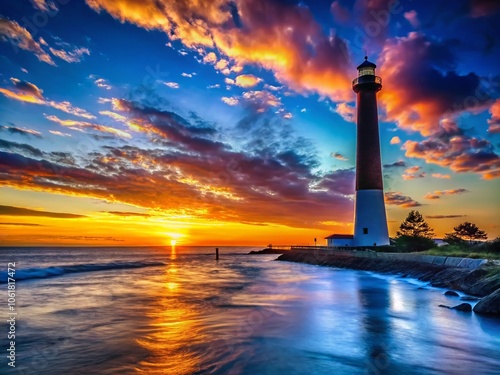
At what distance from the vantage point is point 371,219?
34781 millimetres

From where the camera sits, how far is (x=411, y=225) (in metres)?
56.5

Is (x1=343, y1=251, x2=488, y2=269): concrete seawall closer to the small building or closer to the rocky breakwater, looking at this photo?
the rocky breakwater

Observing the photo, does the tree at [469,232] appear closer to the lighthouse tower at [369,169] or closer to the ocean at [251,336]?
the lighthouse tower at [369,169]

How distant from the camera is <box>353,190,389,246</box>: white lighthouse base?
112 ft

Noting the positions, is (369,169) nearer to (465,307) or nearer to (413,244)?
(413,244)

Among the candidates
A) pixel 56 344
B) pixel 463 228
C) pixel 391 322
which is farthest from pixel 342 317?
pixel 463 228

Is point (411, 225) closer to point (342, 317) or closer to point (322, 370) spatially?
point (342, 317)

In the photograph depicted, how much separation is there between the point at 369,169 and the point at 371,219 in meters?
5.11

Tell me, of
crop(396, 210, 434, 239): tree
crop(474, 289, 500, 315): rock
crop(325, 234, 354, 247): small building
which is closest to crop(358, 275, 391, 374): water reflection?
crop(474, 289, 500, 315): rock

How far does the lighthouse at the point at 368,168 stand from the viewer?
34375 mm

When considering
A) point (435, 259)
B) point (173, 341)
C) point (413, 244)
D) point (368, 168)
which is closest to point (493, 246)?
point (435, 259)

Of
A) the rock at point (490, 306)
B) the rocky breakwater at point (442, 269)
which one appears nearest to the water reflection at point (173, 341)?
the rock at point (490, 306)

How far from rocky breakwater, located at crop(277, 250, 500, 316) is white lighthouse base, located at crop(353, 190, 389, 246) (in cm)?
189

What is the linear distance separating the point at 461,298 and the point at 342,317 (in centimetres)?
611
